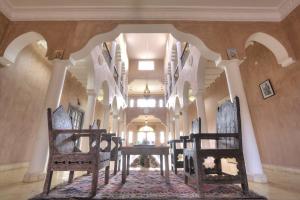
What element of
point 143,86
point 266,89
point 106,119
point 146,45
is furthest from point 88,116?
point 143,86

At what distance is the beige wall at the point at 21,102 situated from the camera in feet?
14.4

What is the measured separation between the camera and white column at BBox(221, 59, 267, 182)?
310 centimetres

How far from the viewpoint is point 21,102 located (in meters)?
4.96

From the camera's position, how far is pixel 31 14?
4.13m

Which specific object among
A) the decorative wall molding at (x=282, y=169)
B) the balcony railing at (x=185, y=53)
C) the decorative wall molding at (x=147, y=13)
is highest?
the balcony railing at (x=185, y=53)

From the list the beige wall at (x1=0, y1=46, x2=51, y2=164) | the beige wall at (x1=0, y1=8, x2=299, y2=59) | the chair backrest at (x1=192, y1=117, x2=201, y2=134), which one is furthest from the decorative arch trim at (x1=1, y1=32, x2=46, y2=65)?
the chair backrest at (x1=192, y1=117, x2=201, y2=134)

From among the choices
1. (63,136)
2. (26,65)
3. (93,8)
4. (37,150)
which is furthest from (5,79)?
(63,136)

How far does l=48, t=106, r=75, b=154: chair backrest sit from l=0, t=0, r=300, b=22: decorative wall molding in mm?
2587

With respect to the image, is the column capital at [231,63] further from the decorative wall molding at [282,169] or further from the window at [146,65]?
the window at [146,65]

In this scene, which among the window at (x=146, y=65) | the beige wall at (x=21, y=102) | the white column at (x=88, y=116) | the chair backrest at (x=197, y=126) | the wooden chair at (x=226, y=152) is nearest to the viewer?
the wooden chair at (x=226, y=152)

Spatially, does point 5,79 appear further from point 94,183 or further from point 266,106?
point 266,106

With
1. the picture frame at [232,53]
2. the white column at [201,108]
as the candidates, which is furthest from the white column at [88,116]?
the picture frame at [232,53]

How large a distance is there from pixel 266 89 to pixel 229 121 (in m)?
3.07

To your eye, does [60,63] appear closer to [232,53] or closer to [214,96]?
[232,53]
